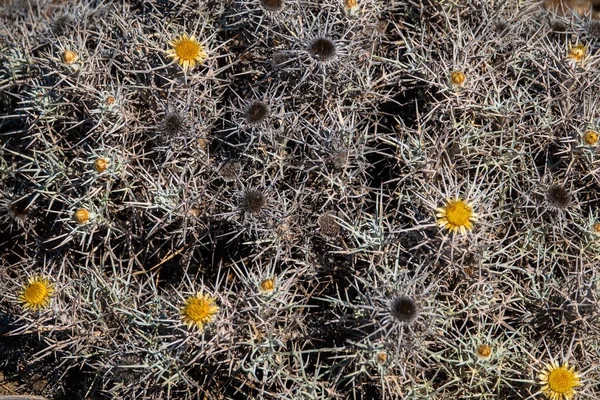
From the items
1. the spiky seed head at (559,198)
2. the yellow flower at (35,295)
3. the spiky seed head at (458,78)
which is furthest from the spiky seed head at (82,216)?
the spiky seed head at (559,198)

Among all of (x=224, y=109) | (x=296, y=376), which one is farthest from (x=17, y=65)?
(x=296, y=376)

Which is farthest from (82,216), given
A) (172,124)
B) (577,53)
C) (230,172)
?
(577,53)

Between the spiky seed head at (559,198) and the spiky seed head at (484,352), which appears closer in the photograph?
the spiky seed head at (484,352)

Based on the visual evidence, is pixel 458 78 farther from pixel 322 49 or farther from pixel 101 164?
pixel 101 164

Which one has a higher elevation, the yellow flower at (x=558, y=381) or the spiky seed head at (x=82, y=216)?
the spiky seed head at (x=82, y=216)

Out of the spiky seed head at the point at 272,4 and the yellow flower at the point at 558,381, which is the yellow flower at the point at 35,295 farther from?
the yellow flower at the point at 558,381

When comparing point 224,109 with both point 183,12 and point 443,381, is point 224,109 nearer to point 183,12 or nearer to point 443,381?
point 183,12
